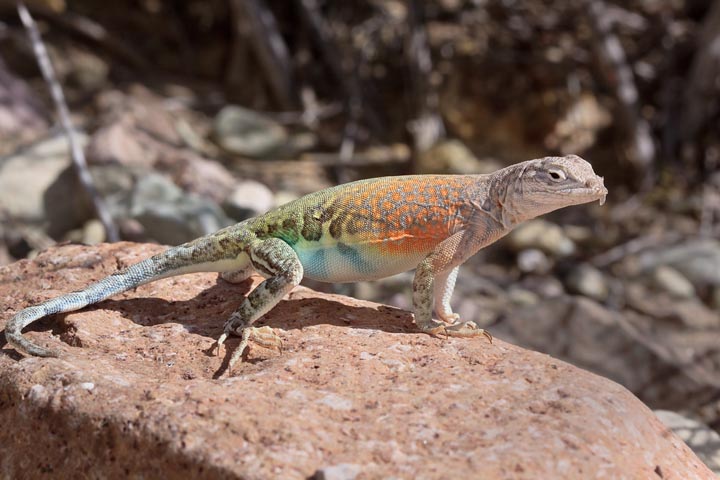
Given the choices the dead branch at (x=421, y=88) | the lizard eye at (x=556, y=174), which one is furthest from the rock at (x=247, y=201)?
the lizard eye at (x=556, y=174)

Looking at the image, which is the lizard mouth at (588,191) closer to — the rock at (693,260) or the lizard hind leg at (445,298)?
the lizard hind leg at (445,298)

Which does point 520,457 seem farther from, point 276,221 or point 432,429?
point 276,221

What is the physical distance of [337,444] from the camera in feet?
11.3

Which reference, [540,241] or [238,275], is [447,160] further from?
[238,275]

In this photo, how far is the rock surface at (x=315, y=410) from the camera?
3355mm

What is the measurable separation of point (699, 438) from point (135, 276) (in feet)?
13.8

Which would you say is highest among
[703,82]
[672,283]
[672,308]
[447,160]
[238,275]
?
[238,275]

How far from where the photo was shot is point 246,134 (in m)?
13.2

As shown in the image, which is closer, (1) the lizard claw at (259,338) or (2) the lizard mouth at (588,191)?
(1) the lizard claw at (259,338)

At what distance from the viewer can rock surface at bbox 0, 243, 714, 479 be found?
11.0 feet

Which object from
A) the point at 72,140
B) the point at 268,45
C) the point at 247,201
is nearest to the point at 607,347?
the point at 247,201

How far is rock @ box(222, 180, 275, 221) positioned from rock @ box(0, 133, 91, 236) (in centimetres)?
178

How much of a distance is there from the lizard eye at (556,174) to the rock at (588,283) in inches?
248

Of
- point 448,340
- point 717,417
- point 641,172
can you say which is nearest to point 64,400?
point 448,340
